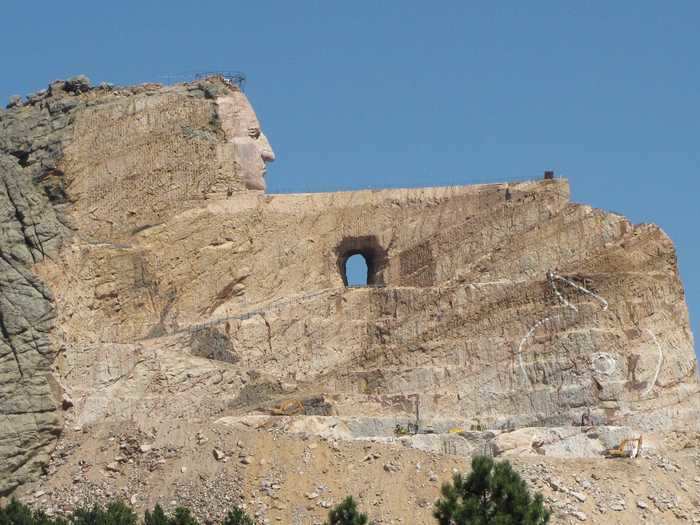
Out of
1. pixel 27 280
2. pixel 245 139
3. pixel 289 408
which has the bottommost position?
pixel 289 408

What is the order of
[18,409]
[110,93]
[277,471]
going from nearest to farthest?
[277,471] → [18,409] → [110,93]

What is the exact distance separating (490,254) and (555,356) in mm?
4550

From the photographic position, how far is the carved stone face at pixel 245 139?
258 ft

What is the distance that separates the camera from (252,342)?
7456 centimetres

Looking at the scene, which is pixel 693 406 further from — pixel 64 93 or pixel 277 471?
pixel 64 93

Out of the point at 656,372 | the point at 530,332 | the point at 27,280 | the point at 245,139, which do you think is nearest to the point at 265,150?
the point at 245,139

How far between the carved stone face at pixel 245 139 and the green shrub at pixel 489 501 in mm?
17776

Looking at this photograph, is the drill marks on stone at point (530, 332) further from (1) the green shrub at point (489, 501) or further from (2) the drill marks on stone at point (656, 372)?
(1) the green shrub at point (489, 501)

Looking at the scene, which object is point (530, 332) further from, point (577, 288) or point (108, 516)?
point (108, 516)

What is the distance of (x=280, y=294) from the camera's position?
76.1m

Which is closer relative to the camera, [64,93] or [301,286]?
[301,286]

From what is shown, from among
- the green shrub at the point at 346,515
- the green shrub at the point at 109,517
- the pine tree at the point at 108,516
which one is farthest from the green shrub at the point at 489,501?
the pine tree at the point at 108,516

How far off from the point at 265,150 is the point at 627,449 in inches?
675

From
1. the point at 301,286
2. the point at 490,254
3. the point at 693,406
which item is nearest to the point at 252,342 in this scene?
the point at 301,286
